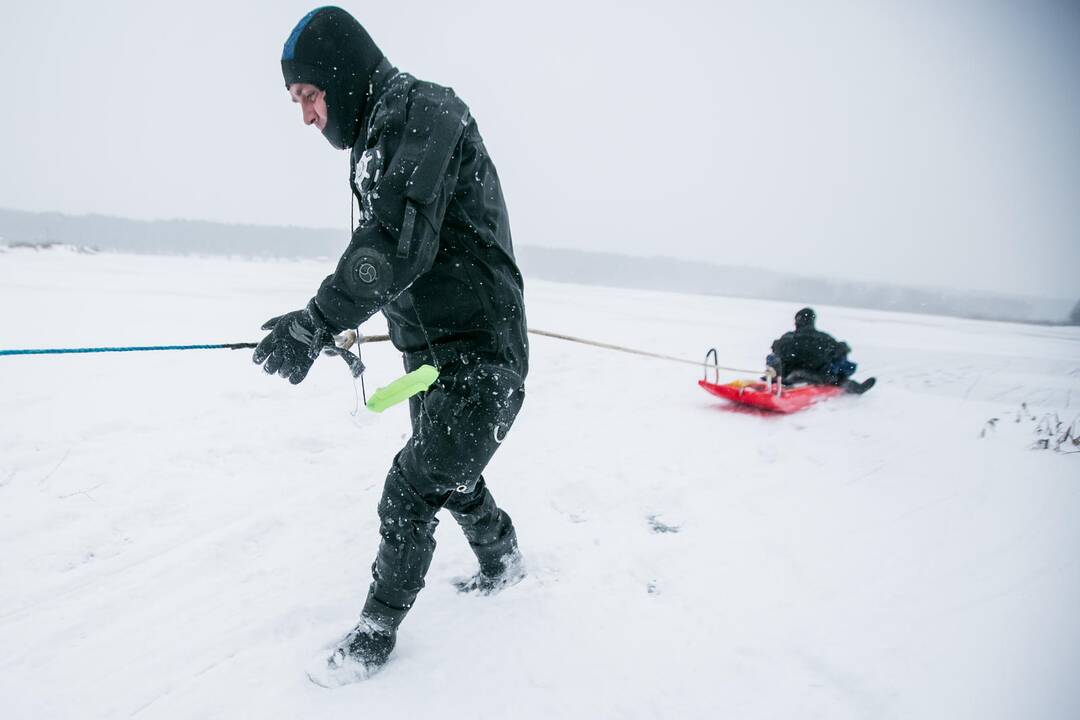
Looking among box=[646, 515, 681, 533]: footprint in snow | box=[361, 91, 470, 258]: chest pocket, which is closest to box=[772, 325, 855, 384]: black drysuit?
box=[646, 515, 681, 533]: footprint in snow

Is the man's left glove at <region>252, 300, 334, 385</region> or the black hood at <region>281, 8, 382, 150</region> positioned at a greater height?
the black hood at <region>281, 8, 382, 150</region>

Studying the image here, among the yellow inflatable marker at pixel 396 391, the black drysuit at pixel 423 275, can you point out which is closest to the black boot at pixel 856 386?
the black drysuit at pixel 423 275

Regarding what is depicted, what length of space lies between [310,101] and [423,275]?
0.71 meters

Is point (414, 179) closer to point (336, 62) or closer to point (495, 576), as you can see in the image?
point (336, 62)

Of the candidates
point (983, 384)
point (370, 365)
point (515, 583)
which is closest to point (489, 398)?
point (515, 583)

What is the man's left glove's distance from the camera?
1863 mm

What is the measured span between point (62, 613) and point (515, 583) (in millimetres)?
2015

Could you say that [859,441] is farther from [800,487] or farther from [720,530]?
[720,530]

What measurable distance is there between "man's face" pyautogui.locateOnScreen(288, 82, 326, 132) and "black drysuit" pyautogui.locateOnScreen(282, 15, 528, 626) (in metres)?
0.03

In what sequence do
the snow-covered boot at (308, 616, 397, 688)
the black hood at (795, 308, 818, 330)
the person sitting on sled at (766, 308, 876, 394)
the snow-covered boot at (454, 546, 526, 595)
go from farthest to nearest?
the black hood at (795, 308, 818, 330) < the person sitting on sled at (766, 308, 876, 394) < the snow-covered boot at (454, 546, 526, 595) < the snow-covered boot at (308, 616, 397, 688)

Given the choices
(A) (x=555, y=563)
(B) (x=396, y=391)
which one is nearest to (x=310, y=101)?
(B) (x=396, y=391)

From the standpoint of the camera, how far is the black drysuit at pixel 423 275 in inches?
68.2

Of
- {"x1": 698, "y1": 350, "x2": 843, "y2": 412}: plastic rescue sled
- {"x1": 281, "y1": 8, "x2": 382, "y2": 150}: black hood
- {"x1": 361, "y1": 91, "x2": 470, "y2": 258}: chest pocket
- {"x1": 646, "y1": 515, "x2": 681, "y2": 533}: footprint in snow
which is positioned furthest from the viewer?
{"x1": 698, "y1": 350, "x2": 843, "y2": 412}: plastic rescue sled

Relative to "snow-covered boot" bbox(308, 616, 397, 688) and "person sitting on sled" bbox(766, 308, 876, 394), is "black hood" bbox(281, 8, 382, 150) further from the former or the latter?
"person sitting on sled" bbox(766, 308, 876, 394)
